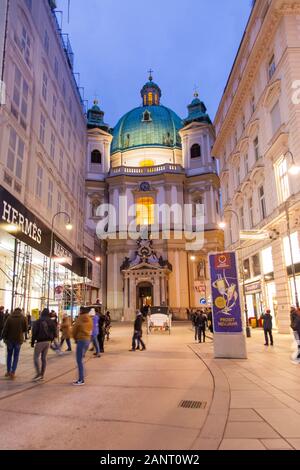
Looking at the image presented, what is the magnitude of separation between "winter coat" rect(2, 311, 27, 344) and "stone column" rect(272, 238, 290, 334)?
52.7ft

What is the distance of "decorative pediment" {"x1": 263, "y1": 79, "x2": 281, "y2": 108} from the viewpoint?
22062 mm

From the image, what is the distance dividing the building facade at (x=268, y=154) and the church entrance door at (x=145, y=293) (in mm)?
17999

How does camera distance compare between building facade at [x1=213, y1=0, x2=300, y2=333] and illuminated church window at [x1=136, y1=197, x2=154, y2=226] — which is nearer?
building facade at [x1=213, y1=0, x2=300, y2=333]

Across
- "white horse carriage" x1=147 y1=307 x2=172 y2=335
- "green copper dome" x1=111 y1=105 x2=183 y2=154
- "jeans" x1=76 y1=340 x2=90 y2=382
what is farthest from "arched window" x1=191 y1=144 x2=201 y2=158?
"jeans" x1=76 y1=340 x2=90 y2=382

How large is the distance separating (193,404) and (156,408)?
0.78m

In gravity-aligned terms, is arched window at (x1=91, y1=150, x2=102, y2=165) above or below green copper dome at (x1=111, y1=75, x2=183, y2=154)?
below

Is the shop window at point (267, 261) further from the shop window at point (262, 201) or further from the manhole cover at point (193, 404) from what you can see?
the manhole cover at point (193, 404)

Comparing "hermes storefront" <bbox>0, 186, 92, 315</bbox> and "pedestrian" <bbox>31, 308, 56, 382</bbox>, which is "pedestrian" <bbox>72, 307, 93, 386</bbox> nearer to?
"pedestrian" <bbox>31, 308, 56, 382</bbox>

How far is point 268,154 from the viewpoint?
77.0 ft

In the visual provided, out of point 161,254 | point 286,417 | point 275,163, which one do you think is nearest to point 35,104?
point 275,163

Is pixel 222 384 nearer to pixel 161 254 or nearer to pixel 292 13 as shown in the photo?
pixel 292 13

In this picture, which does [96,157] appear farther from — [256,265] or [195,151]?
[256,265]

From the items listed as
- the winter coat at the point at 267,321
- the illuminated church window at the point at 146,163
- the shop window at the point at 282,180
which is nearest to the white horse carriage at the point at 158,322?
the winter coat at the point at 267,321
